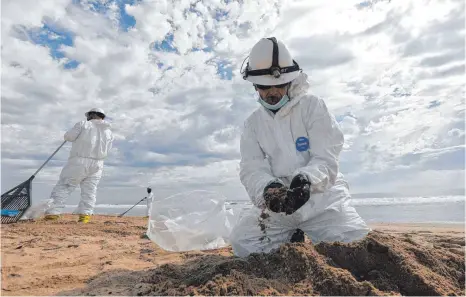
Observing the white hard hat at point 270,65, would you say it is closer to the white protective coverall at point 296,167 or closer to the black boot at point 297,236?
the white protective coverall at point 296,167

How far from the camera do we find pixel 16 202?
22.9ft

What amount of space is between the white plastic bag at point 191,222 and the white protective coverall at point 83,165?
13.3 ft

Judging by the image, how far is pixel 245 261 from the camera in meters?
2.48

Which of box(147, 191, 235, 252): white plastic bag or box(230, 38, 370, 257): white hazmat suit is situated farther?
box(147, 191, 235, 252): white plastic bag

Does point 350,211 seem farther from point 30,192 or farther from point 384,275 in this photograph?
point 30,192

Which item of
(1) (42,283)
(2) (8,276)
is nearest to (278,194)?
(1) (42,283)

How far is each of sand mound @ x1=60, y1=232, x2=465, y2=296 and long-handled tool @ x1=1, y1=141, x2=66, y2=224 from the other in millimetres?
5172

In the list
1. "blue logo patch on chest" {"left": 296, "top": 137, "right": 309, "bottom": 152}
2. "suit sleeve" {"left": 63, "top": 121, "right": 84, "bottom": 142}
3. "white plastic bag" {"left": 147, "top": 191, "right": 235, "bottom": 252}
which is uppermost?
"suit sleeve" {"left": 63, "top": 121, "right": 84, "bottom": 142}

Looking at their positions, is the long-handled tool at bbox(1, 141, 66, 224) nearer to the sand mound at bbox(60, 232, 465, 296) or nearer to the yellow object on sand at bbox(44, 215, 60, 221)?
the yellow object on sand at bbox(44, 215, 60, 221)

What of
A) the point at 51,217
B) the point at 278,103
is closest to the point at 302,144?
the point at 278,103

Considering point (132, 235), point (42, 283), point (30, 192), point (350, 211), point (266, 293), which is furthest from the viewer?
point (30, 192)

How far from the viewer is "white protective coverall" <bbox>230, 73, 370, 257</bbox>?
300 cm

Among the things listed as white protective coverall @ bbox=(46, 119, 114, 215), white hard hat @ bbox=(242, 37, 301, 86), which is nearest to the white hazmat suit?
white hard hat @ bbox=(242, 37, 301, 86)

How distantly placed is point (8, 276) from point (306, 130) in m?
2.58
